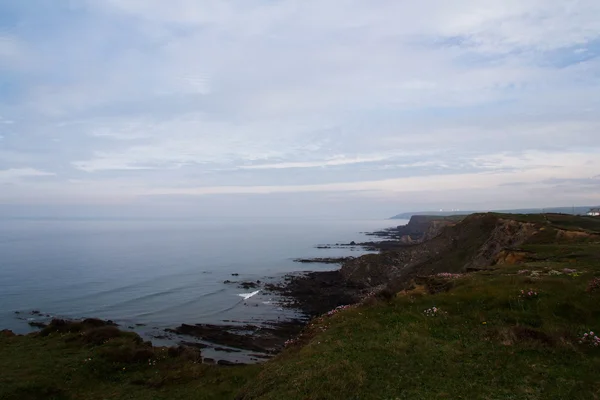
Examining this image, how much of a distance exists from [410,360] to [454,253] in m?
48.5

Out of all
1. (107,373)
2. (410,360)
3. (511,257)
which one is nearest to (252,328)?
(107,373)

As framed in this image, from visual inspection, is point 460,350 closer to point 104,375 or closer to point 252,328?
point 104,375

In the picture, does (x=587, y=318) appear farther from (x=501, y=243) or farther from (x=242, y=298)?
(x=242, y=298)

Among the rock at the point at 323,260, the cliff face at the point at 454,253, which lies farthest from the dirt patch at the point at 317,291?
the rock at the point at 323,260

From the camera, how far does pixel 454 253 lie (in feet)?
189

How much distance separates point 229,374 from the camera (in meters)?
20.6

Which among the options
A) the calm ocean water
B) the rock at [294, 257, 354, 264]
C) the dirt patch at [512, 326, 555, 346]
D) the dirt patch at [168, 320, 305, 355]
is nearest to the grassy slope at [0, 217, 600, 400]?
the dirt patch at [512, 326, 555, 346]

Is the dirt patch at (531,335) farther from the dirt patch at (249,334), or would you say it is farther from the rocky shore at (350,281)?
the dirt patch at (249,334)

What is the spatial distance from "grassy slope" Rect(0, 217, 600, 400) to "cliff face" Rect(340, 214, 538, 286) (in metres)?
14.3

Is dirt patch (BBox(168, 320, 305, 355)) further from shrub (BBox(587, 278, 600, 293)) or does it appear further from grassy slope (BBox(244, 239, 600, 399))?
shrub (BBox(587, 278, 600, 293))

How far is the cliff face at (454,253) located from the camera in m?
47.7

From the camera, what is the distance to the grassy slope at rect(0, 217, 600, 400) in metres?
11.5

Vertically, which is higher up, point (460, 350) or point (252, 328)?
point (460, 350)

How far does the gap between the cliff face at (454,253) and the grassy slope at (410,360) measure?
564 inches
